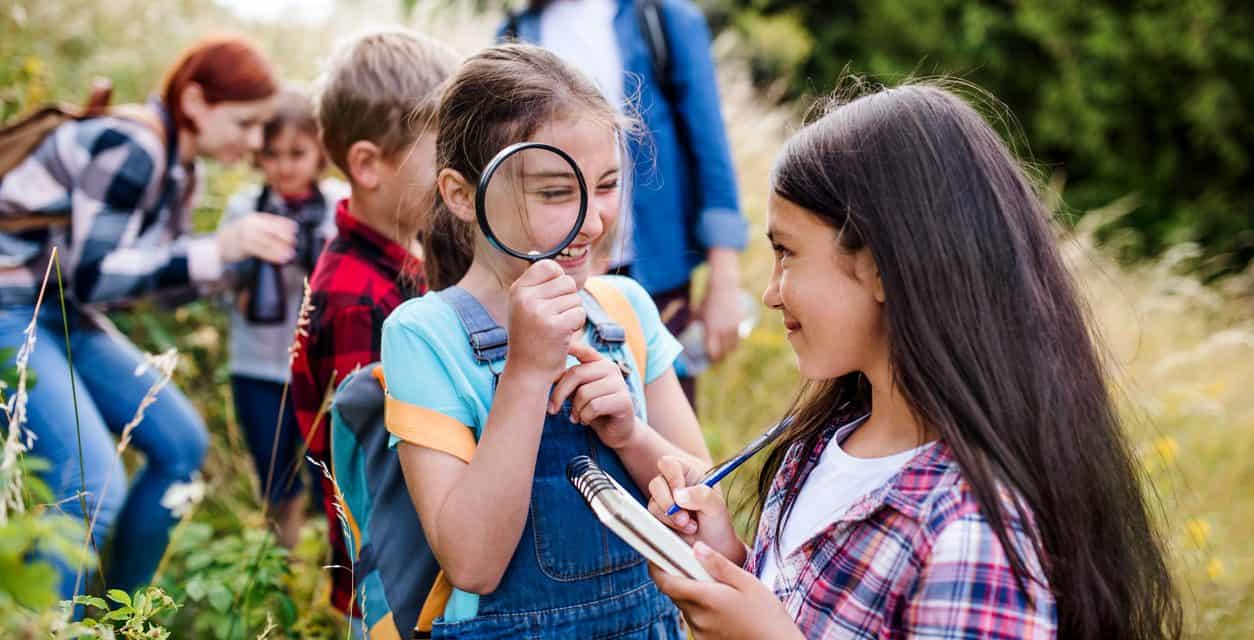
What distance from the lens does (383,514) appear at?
5.89 feet

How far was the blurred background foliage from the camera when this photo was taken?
264cm

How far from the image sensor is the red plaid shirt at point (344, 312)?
7.25ft

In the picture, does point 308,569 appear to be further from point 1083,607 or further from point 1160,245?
point 1160,245

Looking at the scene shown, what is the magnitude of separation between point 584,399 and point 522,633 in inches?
15.6

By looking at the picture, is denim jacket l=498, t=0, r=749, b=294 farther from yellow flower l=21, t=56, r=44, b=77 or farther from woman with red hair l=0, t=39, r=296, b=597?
yellow flower l=21, t=56, r=44, b=77

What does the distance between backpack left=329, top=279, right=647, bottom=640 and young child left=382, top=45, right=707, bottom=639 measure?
0.07 metres

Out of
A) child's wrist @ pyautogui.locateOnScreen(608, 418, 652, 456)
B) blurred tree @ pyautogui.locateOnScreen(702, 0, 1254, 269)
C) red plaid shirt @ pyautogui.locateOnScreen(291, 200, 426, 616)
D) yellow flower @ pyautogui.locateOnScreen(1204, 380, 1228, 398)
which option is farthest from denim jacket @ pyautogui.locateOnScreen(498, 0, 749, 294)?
blurred tree @ pyautogui.locateOnScreen(702, 0, 1254, 269)

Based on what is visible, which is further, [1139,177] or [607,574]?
[1139,177]

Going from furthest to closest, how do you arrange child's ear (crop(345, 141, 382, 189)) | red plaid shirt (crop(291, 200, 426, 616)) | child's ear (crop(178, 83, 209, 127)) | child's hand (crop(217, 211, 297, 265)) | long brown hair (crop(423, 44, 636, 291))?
child's ear (crop(178, 83, 209, 127))
child's hand (crop(217, 211, 297, 265))
child's ear (crop(345, 141, 382, 189))
red plaid shirt (crop(291, 200, 426, 616))
long brown hair (crop(423, 44, 636, 291))

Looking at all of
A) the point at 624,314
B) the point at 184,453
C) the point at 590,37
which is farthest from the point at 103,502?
the point at 590,37

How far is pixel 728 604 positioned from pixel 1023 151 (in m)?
10.3

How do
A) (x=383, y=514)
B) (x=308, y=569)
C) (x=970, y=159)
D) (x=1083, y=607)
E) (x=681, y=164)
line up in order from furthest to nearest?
(x=681, y=164) → (x=308, y=569) → (x=383, y=514) → (x=970, y=159) → (x=1083, y=607)

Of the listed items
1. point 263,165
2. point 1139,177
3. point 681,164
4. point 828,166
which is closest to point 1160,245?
point 1139,177

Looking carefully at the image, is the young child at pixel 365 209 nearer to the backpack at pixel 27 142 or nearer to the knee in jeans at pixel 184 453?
the knee in jeans at pixel 184 453
